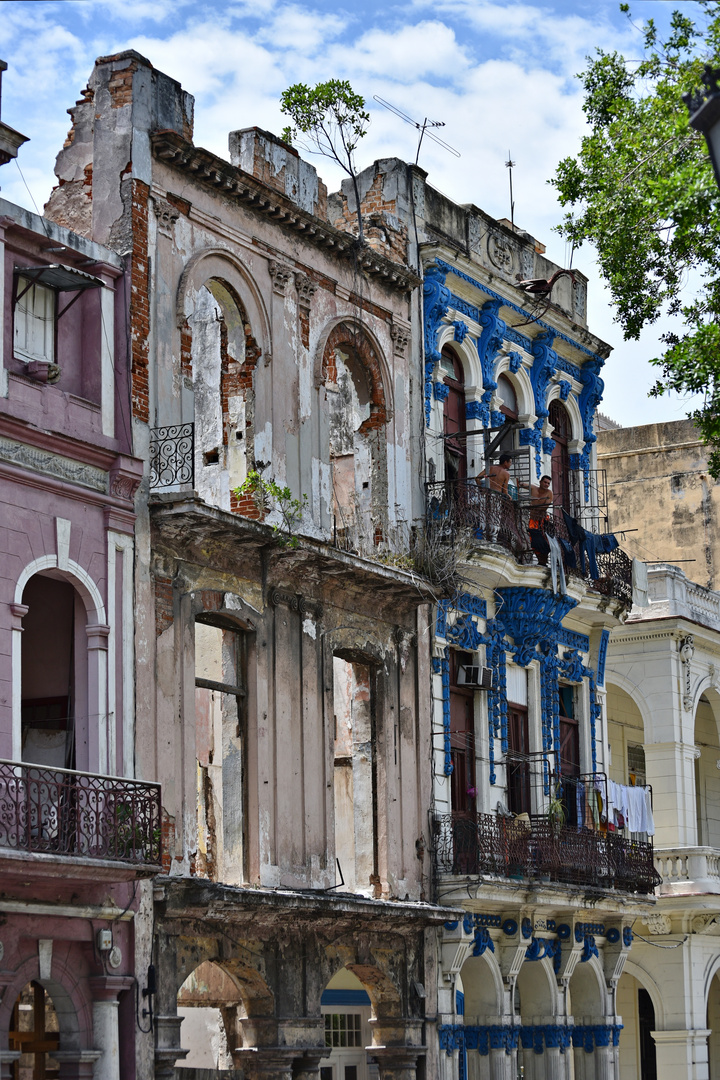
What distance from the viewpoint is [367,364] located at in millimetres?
21828

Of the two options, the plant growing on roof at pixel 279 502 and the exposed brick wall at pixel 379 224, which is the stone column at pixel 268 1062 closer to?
the plant growing on roof at pixel 279 502

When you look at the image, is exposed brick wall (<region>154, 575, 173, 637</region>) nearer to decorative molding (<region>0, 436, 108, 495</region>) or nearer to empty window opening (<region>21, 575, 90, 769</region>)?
empty window opening (<region>21, 575, 90, 769</region>)

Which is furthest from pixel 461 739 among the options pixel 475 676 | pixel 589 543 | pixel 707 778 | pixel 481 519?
pixel 707 778

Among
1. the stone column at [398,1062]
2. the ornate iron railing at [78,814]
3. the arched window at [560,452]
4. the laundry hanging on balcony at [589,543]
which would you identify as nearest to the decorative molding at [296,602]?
the ornate iron railing at [78,814]

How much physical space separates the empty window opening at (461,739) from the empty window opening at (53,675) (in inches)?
259

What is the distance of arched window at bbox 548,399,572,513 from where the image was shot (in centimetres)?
2628

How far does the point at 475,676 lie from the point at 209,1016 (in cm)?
520

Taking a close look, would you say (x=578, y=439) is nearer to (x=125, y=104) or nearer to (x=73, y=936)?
(x=125, y=104)

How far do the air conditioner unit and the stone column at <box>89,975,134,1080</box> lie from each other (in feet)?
25.0

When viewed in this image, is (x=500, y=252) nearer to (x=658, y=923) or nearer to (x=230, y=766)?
(x=230, y=766)

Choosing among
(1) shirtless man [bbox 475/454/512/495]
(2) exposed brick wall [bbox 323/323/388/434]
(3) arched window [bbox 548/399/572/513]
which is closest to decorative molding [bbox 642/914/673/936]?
(3) arched window [bbox 548/399/572/513]

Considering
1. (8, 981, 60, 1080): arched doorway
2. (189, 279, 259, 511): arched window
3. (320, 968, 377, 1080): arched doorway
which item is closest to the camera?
(8, 981, 60, 1080): arched doorway

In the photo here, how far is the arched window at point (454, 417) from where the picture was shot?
23281 mm

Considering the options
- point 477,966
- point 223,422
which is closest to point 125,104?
point 223,422
